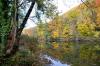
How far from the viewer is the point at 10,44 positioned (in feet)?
51.6

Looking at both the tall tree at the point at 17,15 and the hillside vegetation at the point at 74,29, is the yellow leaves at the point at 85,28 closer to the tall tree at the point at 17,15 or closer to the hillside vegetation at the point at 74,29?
the hillside vegetation at the point at 74,29

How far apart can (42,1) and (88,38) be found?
67908 mm

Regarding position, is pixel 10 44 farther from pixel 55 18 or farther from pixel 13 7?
pixel 55 18

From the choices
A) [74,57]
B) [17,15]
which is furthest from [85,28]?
[17,15]

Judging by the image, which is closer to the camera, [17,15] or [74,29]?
[17,15]

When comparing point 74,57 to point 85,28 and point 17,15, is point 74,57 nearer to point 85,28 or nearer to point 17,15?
point 17,15

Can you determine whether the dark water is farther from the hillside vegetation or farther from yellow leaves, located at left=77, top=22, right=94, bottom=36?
yellow leaves, located at left=77, top=22, right=94, bottom=36

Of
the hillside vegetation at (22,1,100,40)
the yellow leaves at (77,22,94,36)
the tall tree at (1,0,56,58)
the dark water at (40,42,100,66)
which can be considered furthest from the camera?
the yellow leaves at (77,22,94,36)

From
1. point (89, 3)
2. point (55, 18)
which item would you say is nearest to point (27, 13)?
point (55, 18)

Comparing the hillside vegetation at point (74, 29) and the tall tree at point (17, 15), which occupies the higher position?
the tall tree at point (17, 15)

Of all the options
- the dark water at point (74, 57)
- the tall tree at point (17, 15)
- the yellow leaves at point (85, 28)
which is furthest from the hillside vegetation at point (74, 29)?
the tall tree at point (17, 15)

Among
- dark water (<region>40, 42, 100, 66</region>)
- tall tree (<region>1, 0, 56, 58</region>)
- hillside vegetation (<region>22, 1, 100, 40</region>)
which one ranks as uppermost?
tall tree (<region>1, 0, 56, 58</region>)

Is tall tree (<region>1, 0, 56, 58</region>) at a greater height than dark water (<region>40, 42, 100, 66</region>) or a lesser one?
greater

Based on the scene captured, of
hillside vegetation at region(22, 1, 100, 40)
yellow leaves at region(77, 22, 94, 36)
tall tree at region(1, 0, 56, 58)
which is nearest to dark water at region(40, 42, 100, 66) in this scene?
tall tree at region(1, 0, 56, 58)
